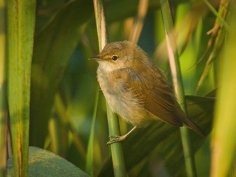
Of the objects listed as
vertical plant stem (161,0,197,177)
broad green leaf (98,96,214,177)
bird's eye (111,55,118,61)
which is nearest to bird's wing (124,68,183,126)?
bird's eye (111,55,118,61)

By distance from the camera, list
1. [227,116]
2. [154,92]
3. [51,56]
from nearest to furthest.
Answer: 1. [227,116]
2. [51,56]
3. [154,92]

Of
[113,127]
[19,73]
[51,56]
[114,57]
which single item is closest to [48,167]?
[113,127]

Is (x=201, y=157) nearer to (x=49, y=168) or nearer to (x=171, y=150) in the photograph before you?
(x=171, y=150)

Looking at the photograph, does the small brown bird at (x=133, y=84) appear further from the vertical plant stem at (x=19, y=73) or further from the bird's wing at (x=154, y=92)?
the vertical plant stem at (x=19, y=73)

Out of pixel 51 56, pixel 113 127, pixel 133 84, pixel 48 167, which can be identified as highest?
pixel 51 56

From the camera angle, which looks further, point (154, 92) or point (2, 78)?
point (154, 92)

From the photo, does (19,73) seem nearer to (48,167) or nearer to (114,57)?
(48,167)
